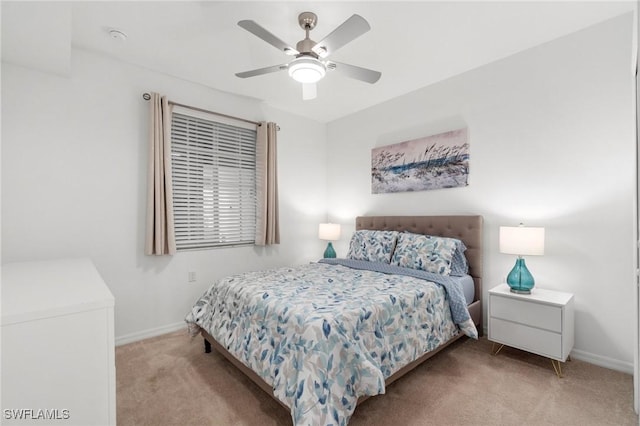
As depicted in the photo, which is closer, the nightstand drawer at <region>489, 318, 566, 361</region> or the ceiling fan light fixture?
the ceiling fan light fixture

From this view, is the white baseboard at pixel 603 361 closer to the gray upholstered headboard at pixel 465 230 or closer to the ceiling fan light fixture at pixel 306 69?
the gray upholstered headboard at pixel 465 230

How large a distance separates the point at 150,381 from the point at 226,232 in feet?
5.82

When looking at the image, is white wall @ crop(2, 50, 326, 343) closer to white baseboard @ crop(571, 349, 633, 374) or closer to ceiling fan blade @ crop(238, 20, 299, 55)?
ceiling fan blade @ crop(238, 20, 299, 55)

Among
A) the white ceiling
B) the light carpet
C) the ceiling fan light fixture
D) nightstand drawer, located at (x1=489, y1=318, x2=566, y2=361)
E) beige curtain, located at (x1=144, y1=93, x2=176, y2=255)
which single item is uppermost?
the white ceiling

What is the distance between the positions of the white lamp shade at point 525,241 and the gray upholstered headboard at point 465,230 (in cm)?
50

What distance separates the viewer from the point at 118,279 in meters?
2.88

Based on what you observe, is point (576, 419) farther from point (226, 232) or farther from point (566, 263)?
point (226, 232)

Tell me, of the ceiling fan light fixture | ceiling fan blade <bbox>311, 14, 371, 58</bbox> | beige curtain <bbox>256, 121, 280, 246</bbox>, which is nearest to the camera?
ceiling fan blade <bbox>311, 14, 371, 58</bbox>

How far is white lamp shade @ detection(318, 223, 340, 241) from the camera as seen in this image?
425 centimetres

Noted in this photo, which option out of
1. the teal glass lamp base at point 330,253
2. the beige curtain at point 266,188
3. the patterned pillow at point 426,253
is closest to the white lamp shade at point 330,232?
the teal glass lamp base at point 330,253

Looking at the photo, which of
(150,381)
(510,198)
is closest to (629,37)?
(510,198)

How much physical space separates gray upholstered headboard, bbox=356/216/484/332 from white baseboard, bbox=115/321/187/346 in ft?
9.02

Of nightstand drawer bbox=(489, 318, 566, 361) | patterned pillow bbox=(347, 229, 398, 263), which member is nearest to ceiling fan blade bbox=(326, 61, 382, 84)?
patterned pillow bbox=(347, 229, 398, 263)

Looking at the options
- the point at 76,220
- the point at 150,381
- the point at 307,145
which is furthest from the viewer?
the point at 307,145
